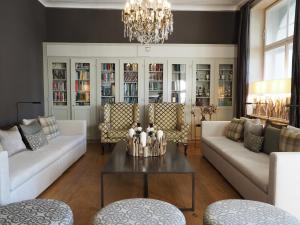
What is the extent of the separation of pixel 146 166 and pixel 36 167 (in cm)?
124

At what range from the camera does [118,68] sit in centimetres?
627

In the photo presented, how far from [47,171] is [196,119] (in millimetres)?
3979

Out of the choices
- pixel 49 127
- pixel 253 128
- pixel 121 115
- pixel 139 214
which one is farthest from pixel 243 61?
pixel 139 214

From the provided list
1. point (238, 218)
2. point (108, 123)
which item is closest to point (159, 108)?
point (108, 123)

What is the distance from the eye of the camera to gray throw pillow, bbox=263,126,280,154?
11.1ft

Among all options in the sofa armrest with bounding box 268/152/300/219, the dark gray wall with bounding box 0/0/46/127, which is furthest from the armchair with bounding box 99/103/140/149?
the sofa armrest with bounding box 268/152/300/219

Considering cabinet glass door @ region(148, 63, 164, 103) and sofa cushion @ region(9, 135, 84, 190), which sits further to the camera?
cabinet glass door @ region(148, 63, 164, 103)

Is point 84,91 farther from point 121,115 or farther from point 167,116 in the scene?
point 167,116

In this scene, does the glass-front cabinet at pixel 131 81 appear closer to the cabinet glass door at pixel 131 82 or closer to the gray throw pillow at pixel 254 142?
the cabinet glass door at pixel 131 82

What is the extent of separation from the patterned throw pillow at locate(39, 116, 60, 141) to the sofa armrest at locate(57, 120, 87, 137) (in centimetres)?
18

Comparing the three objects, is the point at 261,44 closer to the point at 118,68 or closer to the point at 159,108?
the point at 159,108

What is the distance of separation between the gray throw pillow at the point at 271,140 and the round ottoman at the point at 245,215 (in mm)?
1688

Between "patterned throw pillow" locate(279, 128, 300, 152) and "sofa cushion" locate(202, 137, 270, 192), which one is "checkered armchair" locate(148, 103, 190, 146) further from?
"patterned throw pillow" locate(279, 128, 300, 152)

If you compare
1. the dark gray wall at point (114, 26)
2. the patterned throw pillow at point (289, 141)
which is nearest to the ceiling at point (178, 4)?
the dark gray wall at point (114, 26)
